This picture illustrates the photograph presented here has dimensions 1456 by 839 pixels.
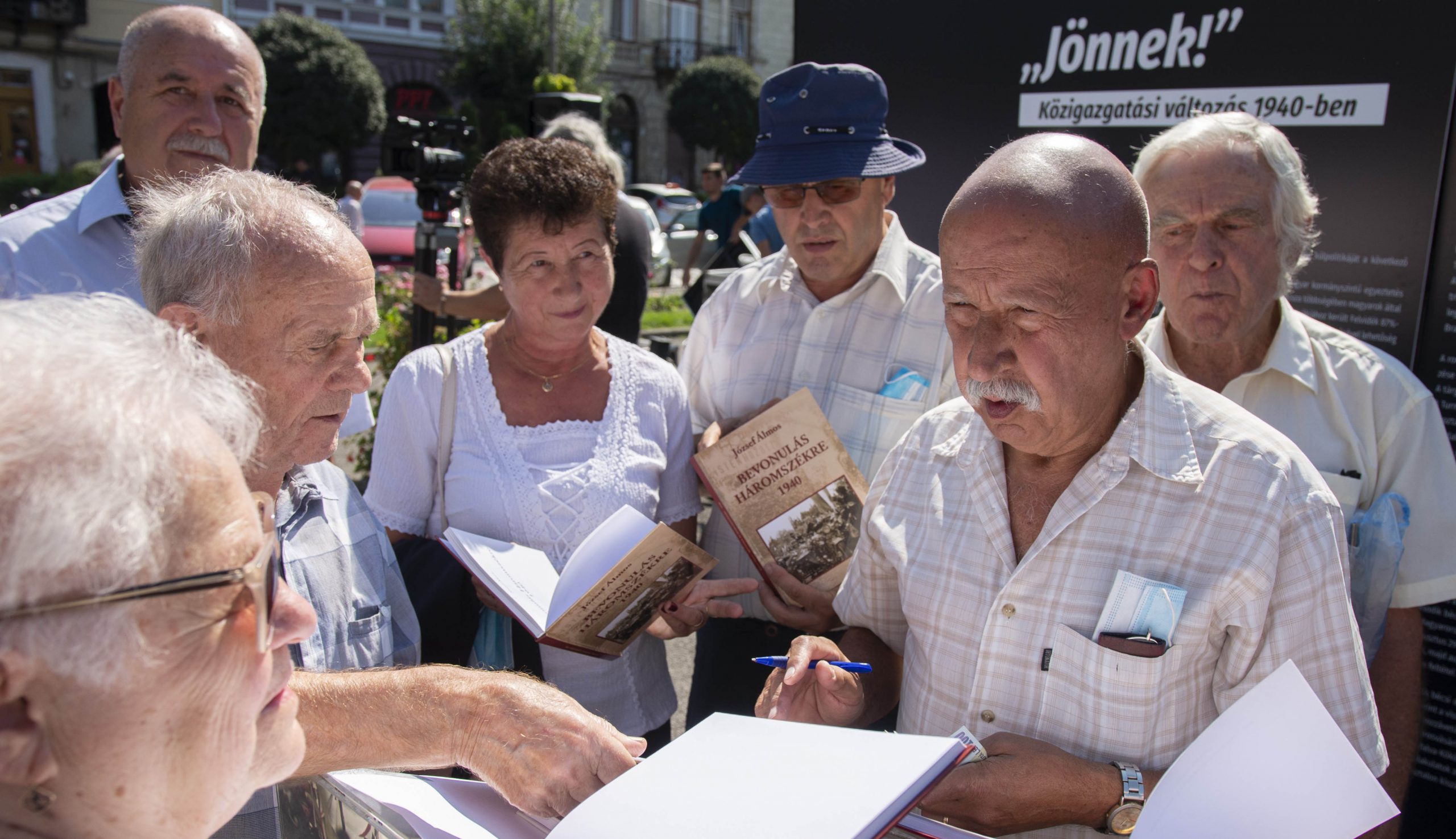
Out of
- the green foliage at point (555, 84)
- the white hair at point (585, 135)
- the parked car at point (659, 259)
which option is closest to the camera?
the white hair at point (585, 135)

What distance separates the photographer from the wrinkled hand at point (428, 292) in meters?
4.49

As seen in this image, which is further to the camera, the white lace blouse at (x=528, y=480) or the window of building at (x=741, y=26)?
the window of building at (x=741, y=26)

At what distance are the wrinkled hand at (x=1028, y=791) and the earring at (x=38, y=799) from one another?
111cm

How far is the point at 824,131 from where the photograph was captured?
2.69m

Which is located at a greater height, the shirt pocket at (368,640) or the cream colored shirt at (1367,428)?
the cream colored shirt at (1367,428)

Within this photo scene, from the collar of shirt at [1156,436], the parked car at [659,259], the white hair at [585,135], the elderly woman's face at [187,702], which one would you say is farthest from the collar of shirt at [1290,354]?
the parked car at [659,259]

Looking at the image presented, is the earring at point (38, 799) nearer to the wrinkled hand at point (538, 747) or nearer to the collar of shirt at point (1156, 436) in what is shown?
the wrinkled hand at point (538, 747)

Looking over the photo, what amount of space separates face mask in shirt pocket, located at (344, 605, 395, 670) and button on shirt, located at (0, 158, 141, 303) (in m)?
1.40

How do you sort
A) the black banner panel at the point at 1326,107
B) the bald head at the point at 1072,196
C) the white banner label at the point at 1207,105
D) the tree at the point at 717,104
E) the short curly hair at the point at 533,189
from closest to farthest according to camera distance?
the bald head at the point at 1072,196, the short curly hair at the point at 533,189, the black banner panel at the point at 1326,107, the white banner label at the point at 1207,105, the tree at the point at 717,104

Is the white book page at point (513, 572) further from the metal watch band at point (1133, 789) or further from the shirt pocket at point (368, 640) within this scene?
the metal watch band at point (1133, 789)

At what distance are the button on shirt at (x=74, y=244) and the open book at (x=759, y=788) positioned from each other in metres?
2.16

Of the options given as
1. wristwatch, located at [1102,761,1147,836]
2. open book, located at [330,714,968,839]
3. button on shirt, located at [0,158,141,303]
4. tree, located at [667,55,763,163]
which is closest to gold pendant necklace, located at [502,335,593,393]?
button on shirt, located at [0,158,141,303]

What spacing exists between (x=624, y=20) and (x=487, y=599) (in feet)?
137

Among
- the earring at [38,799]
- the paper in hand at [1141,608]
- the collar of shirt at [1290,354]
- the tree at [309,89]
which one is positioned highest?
the tree at [309,89]
